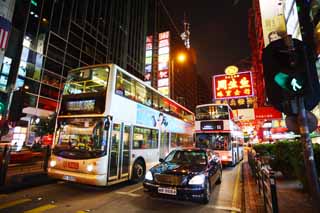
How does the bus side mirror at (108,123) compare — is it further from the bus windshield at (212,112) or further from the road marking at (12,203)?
the bus windshield at (212,112)

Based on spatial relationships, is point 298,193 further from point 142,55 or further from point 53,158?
point 142,55

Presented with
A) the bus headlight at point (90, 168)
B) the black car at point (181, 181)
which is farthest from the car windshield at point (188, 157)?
the bus headlight at point (90, 168)

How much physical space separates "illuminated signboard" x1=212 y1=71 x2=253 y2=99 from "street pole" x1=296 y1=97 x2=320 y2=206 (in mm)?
12196

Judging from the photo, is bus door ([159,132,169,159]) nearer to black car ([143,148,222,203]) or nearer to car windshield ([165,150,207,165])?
car windshield ([165,150,207,165])

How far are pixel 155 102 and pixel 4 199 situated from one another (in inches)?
277

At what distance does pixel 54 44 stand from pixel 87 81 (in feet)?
55.1

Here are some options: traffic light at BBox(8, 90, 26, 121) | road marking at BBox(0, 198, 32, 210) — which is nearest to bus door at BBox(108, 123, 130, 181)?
road marking at BBox(0, 198, 32, 210)

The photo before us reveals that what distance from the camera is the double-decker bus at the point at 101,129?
20.2ft

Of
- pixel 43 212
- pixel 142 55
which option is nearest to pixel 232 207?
pixel 43 212

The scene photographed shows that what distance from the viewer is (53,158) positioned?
675cm

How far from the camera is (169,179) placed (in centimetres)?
516

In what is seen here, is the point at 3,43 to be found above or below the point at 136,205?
above

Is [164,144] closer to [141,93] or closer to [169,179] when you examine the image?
[141,93]

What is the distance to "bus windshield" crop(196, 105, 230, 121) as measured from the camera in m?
12.4
